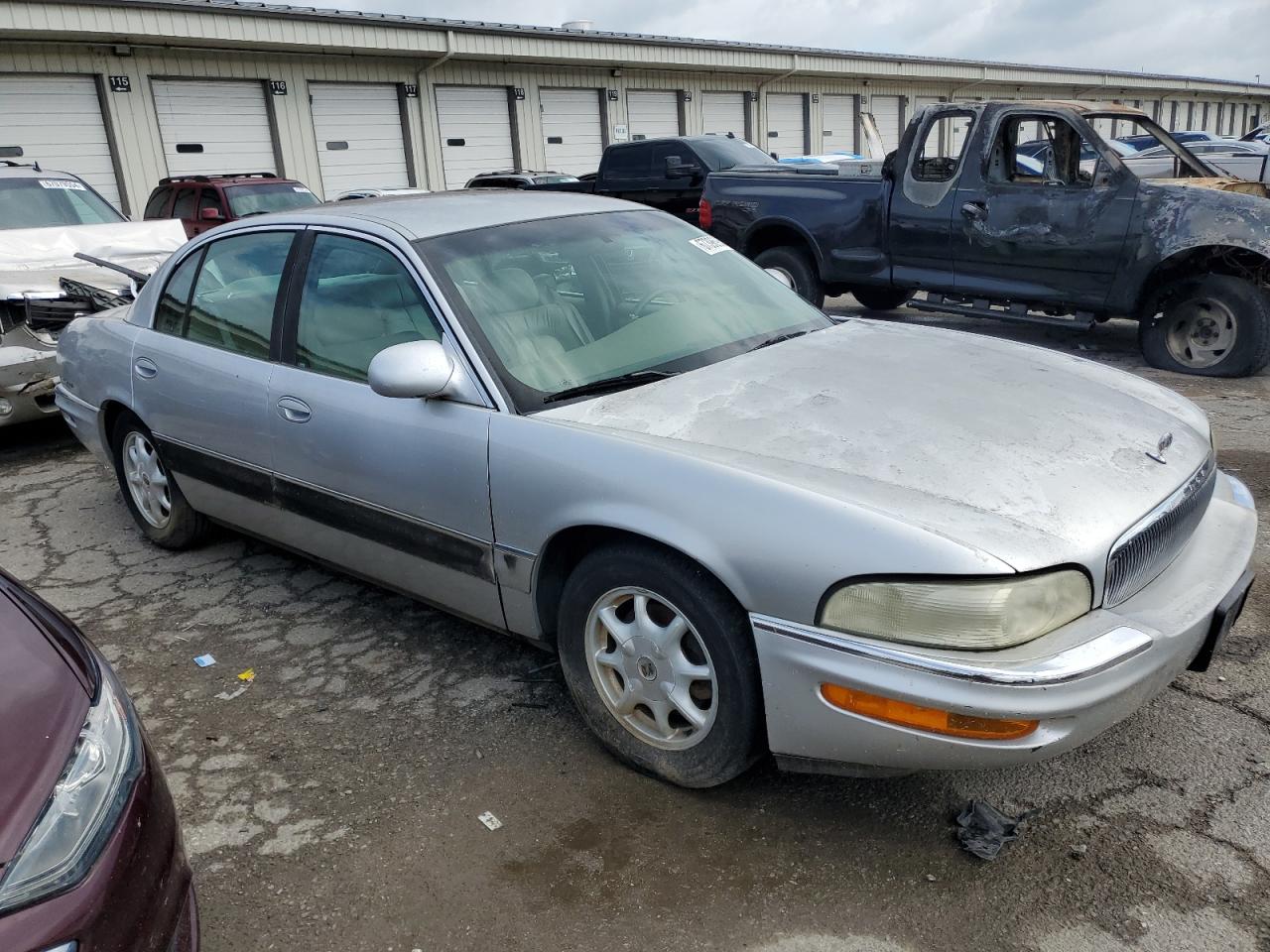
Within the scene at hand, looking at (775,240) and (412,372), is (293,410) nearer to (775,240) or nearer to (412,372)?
(412,372)

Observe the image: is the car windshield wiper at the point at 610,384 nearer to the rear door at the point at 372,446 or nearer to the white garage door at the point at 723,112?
Answer: the rear door at the point at 372,446

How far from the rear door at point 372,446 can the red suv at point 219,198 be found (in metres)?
8.87

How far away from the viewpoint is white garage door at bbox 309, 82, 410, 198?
18.5 metres

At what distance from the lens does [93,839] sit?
64.5 inches

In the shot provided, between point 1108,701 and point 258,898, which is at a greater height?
point 1108,701

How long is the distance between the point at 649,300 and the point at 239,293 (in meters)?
1.62

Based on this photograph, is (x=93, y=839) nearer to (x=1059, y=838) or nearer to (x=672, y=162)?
(x=1059, y=838)

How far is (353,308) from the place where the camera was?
3309 millimetres

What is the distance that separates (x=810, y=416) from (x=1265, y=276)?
18.0ft

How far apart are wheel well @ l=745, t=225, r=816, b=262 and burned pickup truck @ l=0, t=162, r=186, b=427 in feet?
15.8

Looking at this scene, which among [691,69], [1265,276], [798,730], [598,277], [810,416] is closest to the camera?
[798,730]

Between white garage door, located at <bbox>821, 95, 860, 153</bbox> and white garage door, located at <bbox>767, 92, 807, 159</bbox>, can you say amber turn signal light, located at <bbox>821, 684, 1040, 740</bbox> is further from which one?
white garage door, located at <bbox>821, 95, 860, 153</bbox>

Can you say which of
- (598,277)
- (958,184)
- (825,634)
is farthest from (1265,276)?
(825,634)

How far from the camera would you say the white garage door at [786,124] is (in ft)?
87.6
